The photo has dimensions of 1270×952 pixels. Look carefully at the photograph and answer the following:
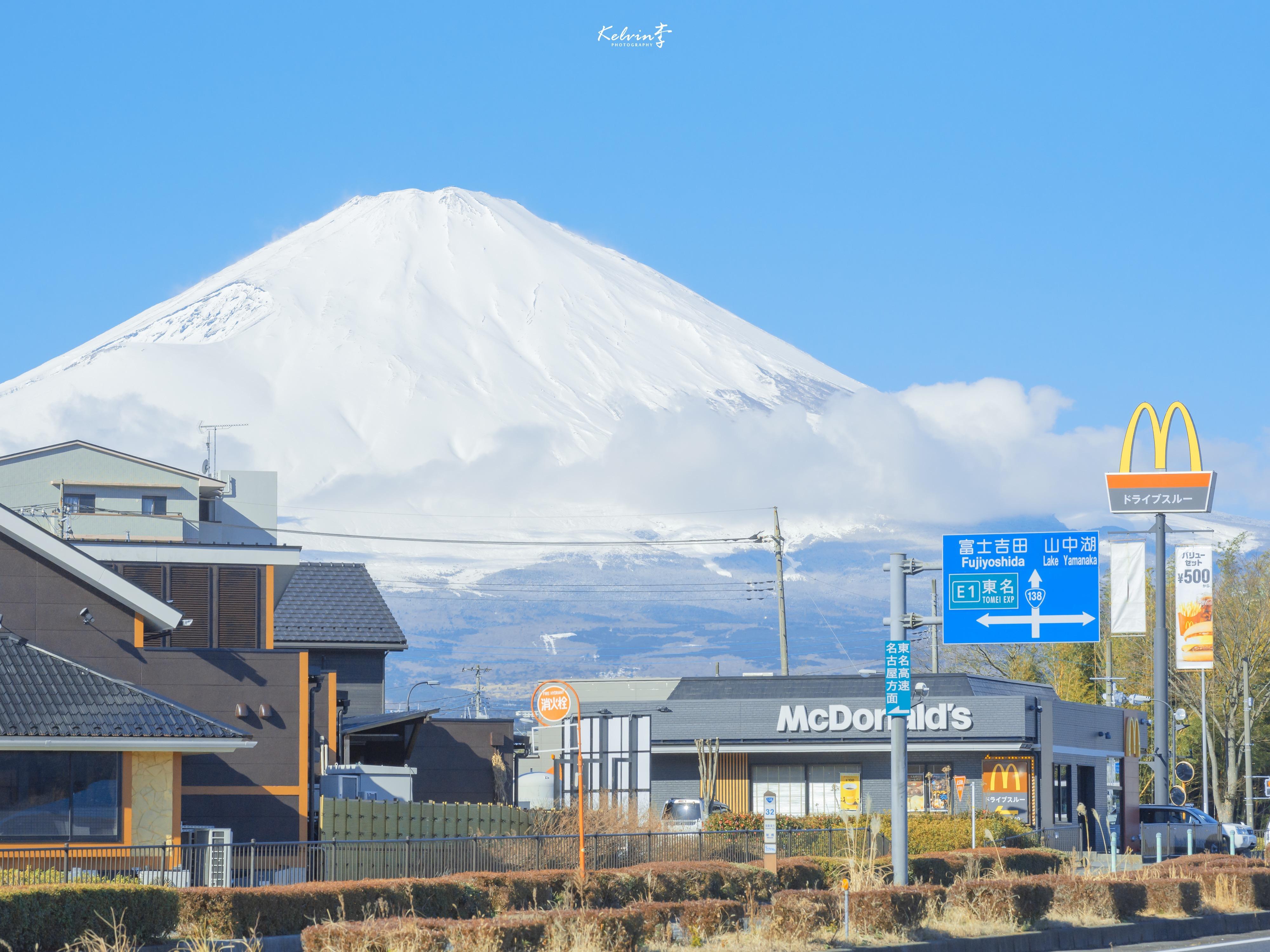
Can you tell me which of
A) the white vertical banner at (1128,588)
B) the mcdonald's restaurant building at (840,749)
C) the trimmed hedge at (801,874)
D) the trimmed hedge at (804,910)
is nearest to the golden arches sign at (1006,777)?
the mcdonald's restaurant building at (840,749)

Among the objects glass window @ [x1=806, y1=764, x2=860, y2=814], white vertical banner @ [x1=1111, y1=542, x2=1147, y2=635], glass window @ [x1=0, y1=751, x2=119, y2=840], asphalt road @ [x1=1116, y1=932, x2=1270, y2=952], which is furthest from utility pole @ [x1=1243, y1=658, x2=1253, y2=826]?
glass window @ [x1=0, y1=751, x2=119, y2=840]

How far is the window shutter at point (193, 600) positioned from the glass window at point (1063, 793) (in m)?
24.4

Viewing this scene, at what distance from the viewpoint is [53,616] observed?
2692 centimetres

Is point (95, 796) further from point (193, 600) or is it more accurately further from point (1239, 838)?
point (1239, 838)

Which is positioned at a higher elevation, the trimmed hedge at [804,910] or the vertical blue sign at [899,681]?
the vertical blue sign at [899,681]

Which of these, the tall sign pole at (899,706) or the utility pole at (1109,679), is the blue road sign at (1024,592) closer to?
the tall sign pole at (899,706)

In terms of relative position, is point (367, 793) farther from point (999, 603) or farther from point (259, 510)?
point (259, 510)

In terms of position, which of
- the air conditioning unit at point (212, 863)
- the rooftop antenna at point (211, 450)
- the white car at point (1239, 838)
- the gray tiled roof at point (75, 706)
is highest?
the rooftop antenna at point (211, 450)

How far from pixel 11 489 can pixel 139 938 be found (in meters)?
55.1

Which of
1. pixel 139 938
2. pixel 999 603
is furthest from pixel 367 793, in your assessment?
pixel 139 938

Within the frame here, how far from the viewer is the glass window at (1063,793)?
45.6m

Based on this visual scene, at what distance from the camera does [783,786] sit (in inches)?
1751

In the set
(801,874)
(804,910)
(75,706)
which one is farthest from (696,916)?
(75,706)

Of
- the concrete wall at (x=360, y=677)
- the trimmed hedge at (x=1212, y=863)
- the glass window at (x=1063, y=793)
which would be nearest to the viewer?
the trimmed hedge at (x=1212, y=863)
